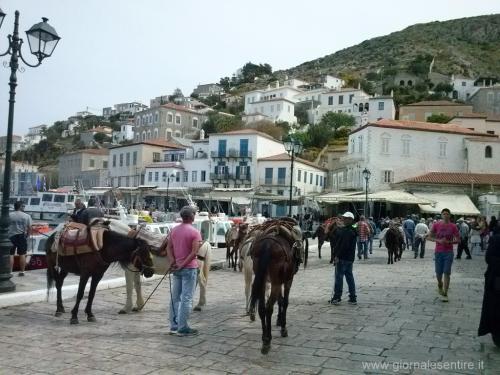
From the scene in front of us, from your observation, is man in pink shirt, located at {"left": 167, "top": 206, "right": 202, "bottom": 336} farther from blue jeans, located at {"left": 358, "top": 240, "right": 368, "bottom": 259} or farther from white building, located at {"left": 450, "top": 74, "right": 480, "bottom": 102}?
white building, located at {"left": 450, "top": 74, "right": 480, "bottom": 102}

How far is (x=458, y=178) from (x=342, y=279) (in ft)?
119

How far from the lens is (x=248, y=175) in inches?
2233

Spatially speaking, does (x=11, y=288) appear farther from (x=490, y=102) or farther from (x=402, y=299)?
(x=490, y=102)

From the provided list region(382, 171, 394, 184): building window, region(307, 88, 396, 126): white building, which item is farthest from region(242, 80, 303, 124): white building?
region(382, 171, 394, 184): building window

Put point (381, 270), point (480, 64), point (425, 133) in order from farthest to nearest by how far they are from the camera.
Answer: point (480, 64), point (425, 133), point (381, 270)

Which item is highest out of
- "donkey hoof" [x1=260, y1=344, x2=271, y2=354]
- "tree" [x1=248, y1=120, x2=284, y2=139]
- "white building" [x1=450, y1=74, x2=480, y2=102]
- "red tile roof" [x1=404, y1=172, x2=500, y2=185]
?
"white building" [x1=450, y1=74, x2=480, y2=102]

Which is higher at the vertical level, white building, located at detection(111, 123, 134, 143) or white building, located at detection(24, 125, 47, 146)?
white building, located at detection(24, 125, 47, 146)

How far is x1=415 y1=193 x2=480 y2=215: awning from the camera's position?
3516 cm

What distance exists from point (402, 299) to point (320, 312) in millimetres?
2397

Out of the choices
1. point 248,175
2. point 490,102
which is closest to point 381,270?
point 248,175

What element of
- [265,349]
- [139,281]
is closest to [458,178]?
[139,281]

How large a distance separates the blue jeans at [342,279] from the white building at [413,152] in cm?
3805

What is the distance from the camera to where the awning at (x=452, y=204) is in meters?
35.2

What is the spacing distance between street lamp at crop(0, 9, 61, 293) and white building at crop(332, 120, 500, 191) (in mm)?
40181
